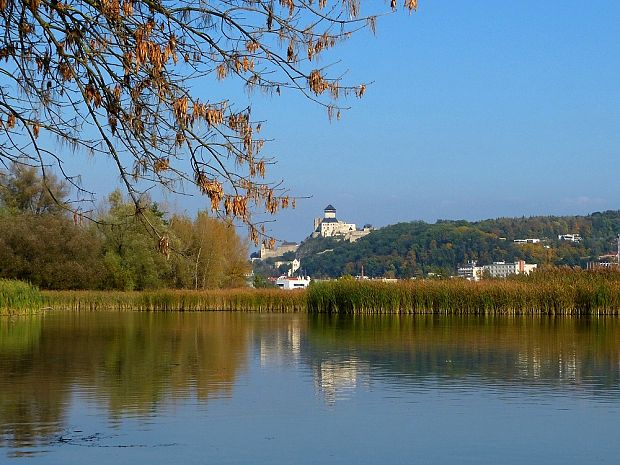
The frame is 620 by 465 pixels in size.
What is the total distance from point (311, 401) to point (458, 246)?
359ft

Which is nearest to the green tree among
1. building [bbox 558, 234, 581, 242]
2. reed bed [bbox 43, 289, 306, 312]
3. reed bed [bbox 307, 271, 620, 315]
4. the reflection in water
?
reed bed [bbox 43, 289, 306, 312]

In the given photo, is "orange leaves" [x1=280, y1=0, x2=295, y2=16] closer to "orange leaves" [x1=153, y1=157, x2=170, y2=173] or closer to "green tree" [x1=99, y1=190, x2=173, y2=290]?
"orange leaves" [x1=153, y1=157, x2=170, y2=173]

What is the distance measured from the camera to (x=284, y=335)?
24.4 metres

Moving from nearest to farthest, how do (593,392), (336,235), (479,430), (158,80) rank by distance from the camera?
(158,80) → (479,430) → (593,392) → (336,235)

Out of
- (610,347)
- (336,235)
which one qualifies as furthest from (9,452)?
(336,235)

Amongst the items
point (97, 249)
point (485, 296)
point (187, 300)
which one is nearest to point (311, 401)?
point (485, 296)

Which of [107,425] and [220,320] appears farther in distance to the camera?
[220,320]

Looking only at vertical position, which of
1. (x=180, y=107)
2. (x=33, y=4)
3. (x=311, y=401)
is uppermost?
(x=33, y=4)

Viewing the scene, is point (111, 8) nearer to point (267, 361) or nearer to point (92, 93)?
point (92, 93)

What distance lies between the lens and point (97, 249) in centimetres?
5384

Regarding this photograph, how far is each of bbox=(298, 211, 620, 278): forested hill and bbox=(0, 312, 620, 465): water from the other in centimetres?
8730

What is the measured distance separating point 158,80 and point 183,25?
415 mm

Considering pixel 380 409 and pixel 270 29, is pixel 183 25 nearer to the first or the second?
pixel 270 29

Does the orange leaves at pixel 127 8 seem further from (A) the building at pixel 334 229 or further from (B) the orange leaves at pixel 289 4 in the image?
(A) the building at pixel 334 229
